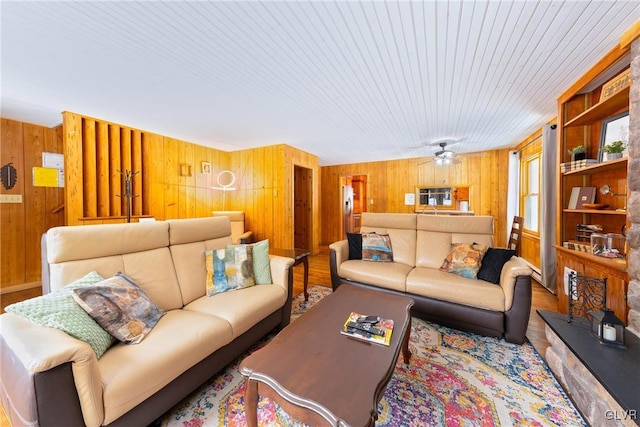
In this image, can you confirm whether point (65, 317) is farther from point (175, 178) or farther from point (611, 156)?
point (611, 156)

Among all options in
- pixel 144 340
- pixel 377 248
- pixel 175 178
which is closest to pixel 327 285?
pixel 377 248

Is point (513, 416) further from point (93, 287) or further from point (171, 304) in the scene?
point (93, 287)

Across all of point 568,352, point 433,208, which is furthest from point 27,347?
point 433,208

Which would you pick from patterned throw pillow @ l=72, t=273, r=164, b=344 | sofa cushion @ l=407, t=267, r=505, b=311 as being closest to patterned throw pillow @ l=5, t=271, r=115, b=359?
patterned throw pillow @ l=72, t=273, r=164, b=344

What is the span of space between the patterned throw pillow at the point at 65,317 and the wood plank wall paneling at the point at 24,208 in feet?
11.6

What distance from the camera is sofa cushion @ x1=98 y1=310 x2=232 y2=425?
3.52ft

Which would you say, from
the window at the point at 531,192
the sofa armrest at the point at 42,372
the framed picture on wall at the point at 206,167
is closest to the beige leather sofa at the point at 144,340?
the sofa armrest at the point at 42,372

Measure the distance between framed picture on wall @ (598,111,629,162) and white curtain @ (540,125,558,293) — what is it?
0.98 meters

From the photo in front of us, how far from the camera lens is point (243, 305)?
5.91 ft

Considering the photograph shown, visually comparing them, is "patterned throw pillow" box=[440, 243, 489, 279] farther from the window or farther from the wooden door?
the wooden door

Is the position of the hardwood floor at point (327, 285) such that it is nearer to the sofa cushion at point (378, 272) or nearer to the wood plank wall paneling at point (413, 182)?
the sofa cushion at point (378, 272)

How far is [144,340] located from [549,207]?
450cm

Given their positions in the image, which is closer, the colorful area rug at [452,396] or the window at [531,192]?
the colorful area rug at [452,396]

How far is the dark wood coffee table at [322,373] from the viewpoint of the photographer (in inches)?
36.2
